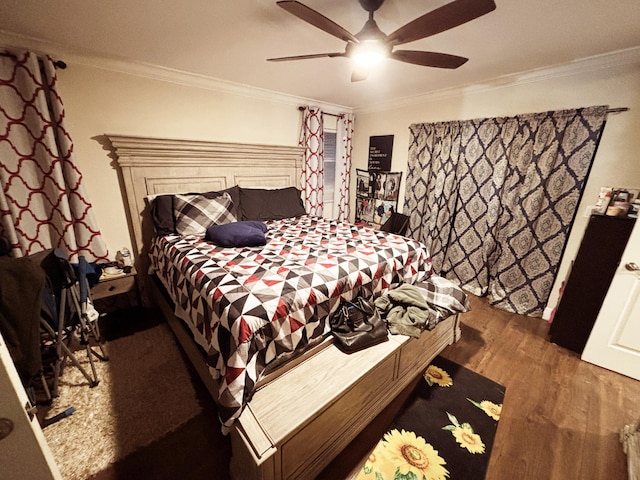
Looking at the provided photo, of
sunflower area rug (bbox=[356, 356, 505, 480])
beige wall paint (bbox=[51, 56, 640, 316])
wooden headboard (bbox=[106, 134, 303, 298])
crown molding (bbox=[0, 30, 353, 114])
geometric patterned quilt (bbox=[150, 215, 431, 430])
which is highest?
crown molding (bbox=[0, 30, 353, 114])

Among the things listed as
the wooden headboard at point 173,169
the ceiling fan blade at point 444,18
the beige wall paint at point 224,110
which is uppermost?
the ceiling fan blade at point 444,18

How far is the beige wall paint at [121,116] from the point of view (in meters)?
2.11

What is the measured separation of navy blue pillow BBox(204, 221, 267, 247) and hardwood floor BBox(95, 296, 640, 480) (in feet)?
3.30

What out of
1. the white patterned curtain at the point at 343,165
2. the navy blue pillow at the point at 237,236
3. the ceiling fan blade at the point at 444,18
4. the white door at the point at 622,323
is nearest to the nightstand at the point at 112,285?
the navy blue pillow at the point at 237,236

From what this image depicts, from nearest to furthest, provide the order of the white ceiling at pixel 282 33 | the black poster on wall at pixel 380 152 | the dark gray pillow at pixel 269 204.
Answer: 1. the white ceiling at pixel 282 33
2. the dark gray pillow at pixel 269 204
3. the black poster on wall at pixel 380 152

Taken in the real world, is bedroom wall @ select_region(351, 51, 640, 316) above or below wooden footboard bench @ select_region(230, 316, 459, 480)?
above

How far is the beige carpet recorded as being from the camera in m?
1.32

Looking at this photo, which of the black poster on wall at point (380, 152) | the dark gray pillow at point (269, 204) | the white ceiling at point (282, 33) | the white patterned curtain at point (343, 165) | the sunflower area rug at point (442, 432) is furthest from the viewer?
the white patterned curtain at point (343, 165)

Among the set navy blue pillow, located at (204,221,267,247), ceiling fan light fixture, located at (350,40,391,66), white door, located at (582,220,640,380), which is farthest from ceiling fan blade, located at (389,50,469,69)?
white door, located at (582,220,640,380)

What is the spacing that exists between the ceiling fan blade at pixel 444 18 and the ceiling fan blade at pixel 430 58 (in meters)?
0.18

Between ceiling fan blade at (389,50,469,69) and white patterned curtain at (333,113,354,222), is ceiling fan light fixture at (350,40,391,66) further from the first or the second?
white patterned curtain at (333,113,354,222)

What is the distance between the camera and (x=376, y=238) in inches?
87.7

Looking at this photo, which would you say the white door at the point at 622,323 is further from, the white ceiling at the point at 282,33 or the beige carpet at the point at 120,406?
the beige carpet at the point at 120,406

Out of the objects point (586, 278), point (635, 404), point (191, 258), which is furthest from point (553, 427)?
point (191, 258)
